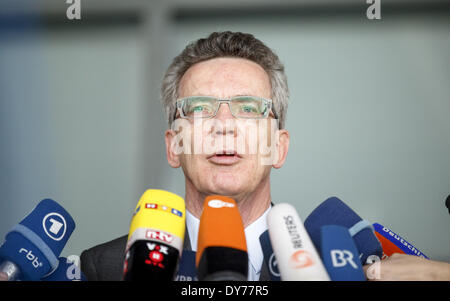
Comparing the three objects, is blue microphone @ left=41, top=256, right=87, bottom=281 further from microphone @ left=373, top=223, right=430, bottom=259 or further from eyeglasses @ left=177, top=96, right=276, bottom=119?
microphone @ left=373, top=223, right=430, bottom=259

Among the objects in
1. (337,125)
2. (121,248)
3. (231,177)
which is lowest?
(121,248)

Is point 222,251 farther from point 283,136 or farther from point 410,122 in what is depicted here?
point 410,122

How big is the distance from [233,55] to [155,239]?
2.87 feet

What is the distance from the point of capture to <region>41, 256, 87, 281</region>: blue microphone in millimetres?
1145

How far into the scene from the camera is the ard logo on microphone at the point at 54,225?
3.60 ft

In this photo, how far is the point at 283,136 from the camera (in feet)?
5.34

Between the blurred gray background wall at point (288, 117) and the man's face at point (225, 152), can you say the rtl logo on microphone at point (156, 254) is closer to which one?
the man's face at point (225, 152)

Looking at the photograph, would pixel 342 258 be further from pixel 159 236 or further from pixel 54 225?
pixel 54 225

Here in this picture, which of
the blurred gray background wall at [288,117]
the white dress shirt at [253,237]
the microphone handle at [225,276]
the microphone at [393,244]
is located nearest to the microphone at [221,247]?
the microphone handle at [225,276]

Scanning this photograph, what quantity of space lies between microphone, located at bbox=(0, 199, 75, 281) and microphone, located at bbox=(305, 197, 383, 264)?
24.3 inches

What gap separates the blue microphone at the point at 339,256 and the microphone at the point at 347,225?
9 cm

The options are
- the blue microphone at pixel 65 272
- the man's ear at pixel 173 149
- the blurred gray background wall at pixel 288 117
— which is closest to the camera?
the blue microphone at pixel 65 272
